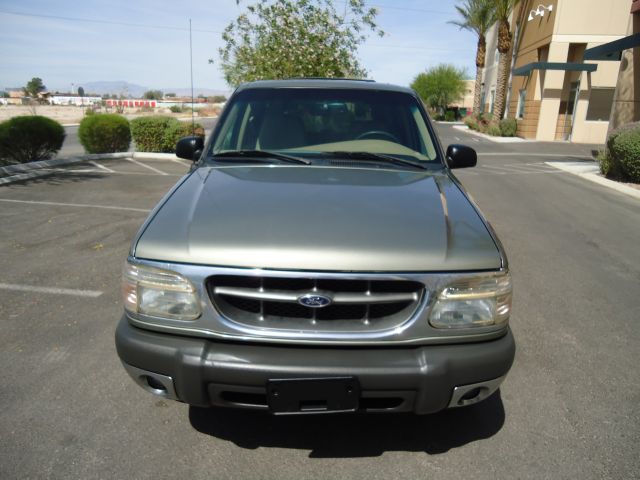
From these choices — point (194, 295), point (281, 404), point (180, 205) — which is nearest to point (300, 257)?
point (194, 295)

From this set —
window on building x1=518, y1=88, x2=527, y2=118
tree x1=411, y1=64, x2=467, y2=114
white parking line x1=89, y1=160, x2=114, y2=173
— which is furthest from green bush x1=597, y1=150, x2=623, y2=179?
tree x1=411, y1=64, x2=467, y2=114

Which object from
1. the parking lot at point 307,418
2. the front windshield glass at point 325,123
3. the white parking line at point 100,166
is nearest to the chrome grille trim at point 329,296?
the parking lot at point 307,418

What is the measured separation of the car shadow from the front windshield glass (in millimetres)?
1726

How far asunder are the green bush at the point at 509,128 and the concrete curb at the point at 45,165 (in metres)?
20.5

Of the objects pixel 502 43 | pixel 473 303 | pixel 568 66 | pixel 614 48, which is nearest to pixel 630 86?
pixel 614 48

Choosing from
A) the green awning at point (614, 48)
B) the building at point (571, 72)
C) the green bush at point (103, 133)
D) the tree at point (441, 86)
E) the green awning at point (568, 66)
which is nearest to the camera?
the green awning at point (614, 48)

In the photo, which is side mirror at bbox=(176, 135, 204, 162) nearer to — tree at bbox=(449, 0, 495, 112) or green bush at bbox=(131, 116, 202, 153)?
green bush at bbox=(131, 116, 202, 153)

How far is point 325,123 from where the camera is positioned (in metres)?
3.57

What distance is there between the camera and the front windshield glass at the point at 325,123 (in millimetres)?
3436

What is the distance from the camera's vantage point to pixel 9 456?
2406mm

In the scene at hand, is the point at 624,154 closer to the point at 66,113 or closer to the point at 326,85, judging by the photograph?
the point at 326,85

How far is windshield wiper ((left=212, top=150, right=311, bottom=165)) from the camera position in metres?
3.10

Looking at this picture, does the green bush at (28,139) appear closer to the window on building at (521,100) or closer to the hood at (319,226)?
the hood at (319,226)

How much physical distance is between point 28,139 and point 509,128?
24482 mm
